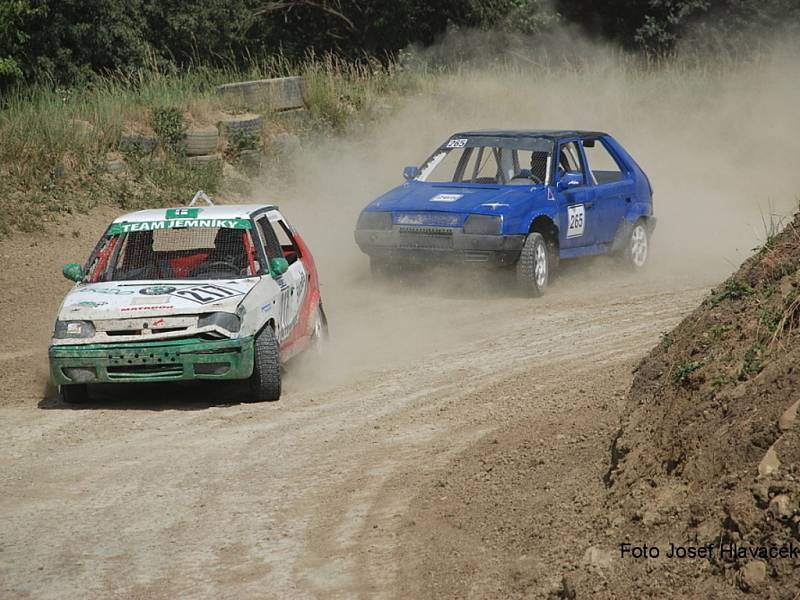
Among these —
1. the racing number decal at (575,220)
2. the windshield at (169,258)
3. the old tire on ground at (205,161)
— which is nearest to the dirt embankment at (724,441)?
the windshield at (169,258)

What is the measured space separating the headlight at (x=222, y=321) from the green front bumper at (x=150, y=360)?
0.10 meters

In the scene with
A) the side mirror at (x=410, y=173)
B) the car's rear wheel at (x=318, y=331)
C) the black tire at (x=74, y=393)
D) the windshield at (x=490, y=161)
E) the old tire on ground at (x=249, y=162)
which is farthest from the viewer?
the old tire on ground at (x=249, y=162)

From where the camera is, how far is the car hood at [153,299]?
8.89 metres

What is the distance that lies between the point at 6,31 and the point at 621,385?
1874cm

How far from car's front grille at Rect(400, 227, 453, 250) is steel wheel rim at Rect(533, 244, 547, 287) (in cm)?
92

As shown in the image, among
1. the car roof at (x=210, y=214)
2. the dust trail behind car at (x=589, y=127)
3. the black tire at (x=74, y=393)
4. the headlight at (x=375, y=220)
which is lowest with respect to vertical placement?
the dust trail behind car at (x=589, y=127)

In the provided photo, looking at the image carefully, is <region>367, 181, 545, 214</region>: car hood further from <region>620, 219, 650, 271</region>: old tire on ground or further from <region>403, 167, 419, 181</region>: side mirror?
<region>620, 219, 650, 271</region>: old tire on ground

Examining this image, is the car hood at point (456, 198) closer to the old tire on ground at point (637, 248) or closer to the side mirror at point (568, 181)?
the side mirror at point (568, 181)

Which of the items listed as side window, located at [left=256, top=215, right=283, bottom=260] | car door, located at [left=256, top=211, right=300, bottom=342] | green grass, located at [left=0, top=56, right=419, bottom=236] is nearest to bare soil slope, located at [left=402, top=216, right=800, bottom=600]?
car door, located at [left=256, top=211, right=300, bottom=342]

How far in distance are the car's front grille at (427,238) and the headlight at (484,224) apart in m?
0.21

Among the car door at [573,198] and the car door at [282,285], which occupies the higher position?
the car door at [282,285]

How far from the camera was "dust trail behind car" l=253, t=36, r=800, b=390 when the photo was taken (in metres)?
13.5

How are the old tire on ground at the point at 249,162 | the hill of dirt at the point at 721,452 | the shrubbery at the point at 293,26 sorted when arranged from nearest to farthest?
the hill of dirt at the point at 721,452 < the old tire on ground at the point at 249,162 < the shrubbery at the point at 293,26

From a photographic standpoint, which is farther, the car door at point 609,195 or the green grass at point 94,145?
the green grass at point 94,145
